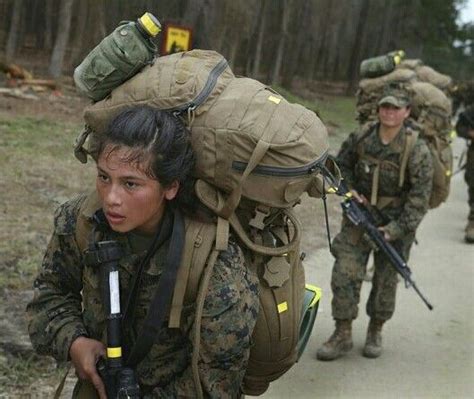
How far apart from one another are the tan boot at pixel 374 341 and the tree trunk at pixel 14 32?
14.1 metres

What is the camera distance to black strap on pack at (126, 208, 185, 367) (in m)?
2.12

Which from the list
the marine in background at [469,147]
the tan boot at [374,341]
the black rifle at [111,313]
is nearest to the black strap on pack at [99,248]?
the black rifle at [111,313]

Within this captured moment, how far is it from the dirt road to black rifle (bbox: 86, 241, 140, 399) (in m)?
2.50

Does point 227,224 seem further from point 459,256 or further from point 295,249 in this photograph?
point 459,256

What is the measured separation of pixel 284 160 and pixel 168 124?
0.34m

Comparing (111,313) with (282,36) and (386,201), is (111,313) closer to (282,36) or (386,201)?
(386,201)

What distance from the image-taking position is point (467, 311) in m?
6.48

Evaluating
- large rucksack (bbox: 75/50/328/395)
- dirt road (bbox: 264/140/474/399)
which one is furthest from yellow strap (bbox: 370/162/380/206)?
large rucksack (bbox: 75/50/328/395)

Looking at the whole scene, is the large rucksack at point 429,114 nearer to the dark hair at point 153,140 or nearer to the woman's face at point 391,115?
the woman's face at point 391,115

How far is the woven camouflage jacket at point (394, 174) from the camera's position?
4992 millimetres


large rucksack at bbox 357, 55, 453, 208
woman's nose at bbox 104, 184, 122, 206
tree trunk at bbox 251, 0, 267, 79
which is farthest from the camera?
tree trunk at bbox 251, 0, 267, 79

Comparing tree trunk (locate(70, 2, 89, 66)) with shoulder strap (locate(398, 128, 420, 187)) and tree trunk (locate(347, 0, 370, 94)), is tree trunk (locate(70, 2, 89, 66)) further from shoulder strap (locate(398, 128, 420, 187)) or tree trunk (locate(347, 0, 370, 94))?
tree trunk (locate(347, 0, 370, 94))

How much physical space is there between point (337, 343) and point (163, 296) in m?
3.22

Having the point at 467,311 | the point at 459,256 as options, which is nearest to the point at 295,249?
the point at 467,311
